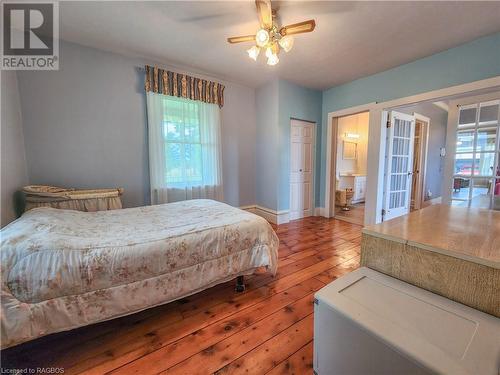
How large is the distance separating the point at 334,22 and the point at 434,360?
104 inches

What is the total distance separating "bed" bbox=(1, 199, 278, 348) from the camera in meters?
1.05

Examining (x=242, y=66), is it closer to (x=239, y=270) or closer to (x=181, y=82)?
(x=181, y=82)

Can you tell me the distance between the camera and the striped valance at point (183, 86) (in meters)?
2.86

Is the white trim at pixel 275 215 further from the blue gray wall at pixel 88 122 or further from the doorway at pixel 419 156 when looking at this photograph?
the blue gray wall at pixel 88 122

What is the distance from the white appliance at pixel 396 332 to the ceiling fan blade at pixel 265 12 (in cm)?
205

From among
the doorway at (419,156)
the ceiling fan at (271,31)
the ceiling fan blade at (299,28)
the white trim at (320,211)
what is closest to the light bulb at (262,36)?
the ceiling fan at (271,31)

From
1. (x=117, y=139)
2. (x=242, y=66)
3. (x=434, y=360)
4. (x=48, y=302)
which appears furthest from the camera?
(x=242, y=66)

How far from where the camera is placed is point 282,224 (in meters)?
3.75

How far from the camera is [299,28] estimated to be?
1.78 meters

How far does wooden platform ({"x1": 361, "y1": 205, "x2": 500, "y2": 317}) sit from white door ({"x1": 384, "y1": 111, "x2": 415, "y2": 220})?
2476mm

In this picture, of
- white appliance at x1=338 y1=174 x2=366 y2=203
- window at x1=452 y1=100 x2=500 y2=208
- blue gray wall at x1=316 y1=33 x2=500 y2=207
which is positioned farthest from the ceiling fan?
white appliance at x1=338 y1=174 x2=366 y2=203

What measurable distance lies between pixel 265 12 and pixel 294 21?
20.4 inches

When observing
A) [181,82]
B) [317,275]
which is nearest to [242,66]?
[181,82]

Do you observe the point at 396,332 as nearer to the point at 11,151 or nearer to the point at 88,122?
the point at 11,151
